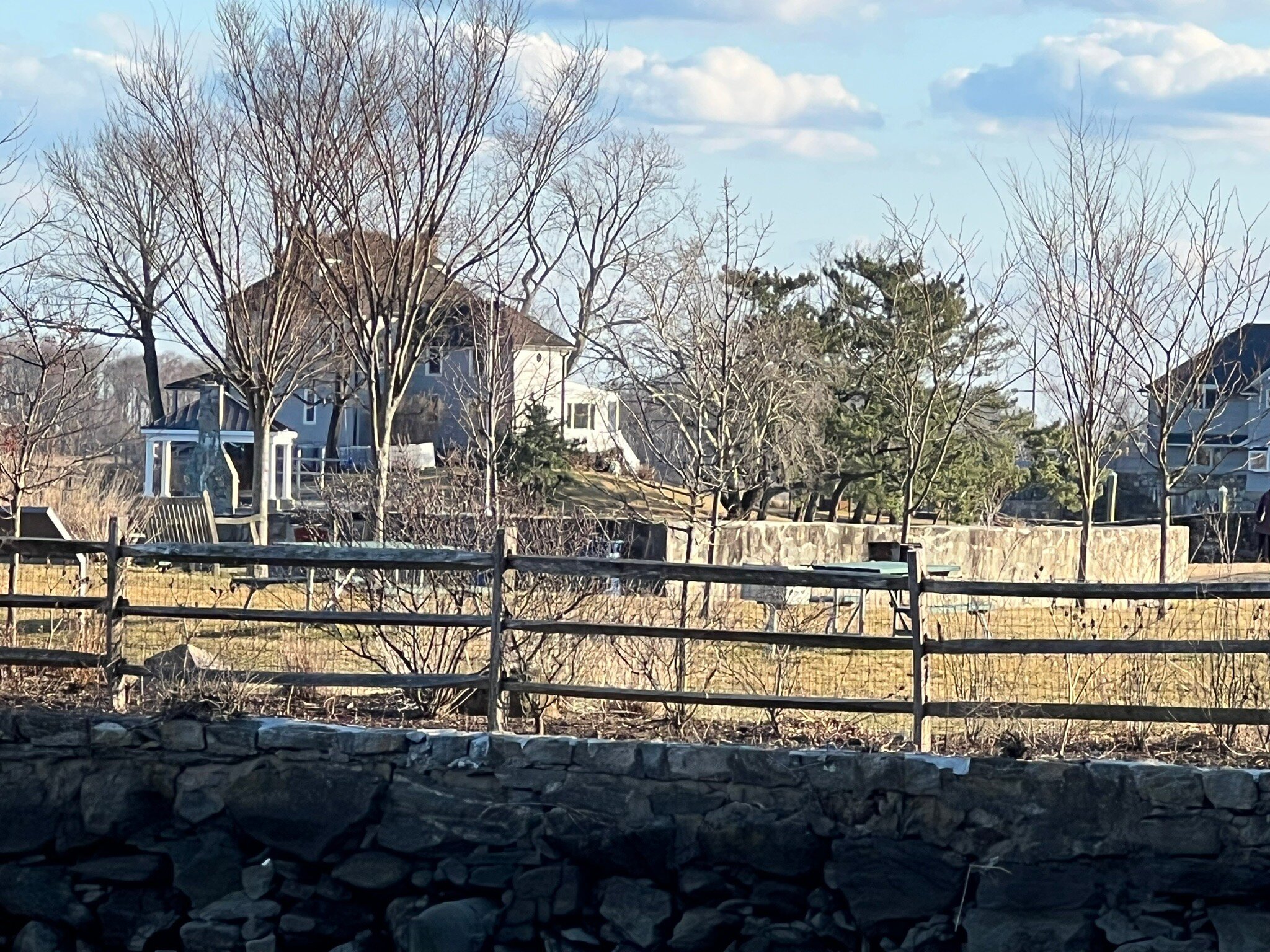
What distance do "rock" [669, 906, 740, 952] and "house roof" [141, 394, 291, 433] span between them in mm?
27431

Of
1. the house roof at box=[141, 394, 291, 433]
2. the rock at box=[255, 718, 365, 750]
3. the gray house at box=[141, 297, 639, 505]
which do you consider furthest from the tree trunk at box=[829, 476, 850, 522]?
the rock at box=[255, 718, 365, 750]

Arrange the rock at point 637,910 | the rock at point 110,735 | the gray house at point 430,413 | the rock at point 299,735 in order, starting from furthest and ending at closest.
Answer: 1. the gray house at point 430,413
2. the rock at point 110,735
3. the rock at point 299,735
4. the rock at point 637,910

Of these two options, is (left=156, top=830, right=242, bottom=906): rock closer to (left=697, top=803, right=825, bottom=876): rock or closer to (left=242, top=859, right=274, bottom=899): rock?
(left=242, top=859, right=274, bottom=899): rock

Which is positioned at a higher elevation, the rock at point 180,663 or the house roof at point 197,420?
the house roof at point 197,420

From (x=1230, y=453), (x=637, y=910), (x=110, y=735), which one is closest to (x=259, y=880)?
(x=110, y=735)

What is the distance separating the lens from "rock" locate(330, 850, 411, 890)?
7754 mm

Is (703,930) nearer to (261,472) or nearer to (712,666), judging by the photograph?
(712,666)

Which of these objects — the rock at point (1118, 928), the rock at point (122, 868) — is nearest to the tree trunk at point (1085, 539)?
the rock at point (1118, 928)

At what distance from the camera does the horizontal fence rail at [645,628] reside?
299 inches

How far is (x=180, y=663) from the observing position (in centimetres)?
875

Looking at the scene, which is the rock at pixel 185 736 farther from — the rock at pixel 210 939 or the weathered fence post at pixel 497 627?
the weathered fence post at pixel 497 627

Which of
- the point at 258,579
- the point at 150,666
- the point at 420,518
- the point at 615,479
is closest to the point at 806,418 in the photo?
the point at 615,479

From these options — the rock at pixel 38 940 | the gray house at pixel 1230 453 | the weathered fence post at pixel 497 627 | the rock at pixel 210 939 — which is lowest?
the rock at pixel 38 940

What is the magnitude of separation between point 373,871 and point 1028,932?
3129 millimetres
